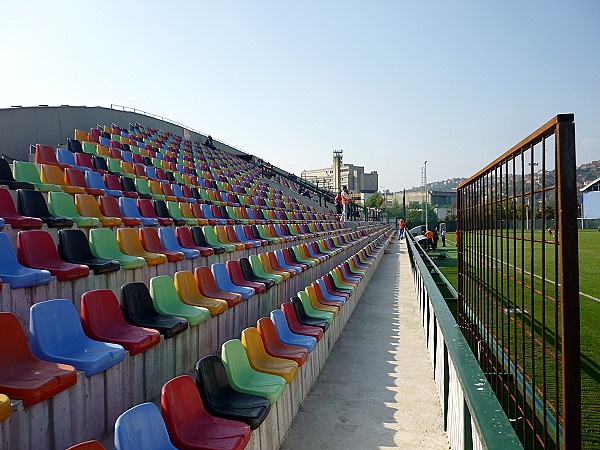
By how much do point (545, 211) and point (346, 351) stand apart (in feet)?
9.96

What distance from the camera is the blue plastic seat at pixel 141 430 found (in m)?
1.38

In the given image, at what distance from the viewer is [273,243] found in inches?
261

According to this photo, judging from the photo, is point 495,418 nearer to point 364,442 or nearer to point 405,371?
point 364,442

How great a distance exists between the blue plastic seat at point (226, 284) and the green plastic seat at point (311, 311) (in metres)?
0.44

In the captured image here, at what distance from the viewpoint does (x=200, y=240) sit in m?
5.00

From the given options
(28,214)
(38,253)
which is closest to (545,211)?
(38,253)

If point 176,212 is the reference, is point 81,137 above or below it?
above

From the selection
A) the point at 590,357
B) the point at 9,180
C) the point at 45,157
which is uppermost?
the point at 45,157

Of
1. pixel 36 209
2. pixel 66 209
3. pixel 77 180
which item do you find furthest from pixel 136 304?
pixel 77 180

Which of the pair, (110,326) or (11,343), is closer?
(11,343)

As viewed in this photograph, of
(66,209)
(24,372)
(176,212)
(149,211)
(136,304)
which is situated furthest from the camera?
(176,212)

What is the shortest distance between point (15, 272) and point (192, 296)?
44.7 inches

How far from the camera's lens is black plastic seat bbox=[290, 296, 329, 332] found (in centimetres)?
359

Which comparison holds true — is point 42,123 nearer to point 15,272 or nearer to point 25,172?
point 25,172
